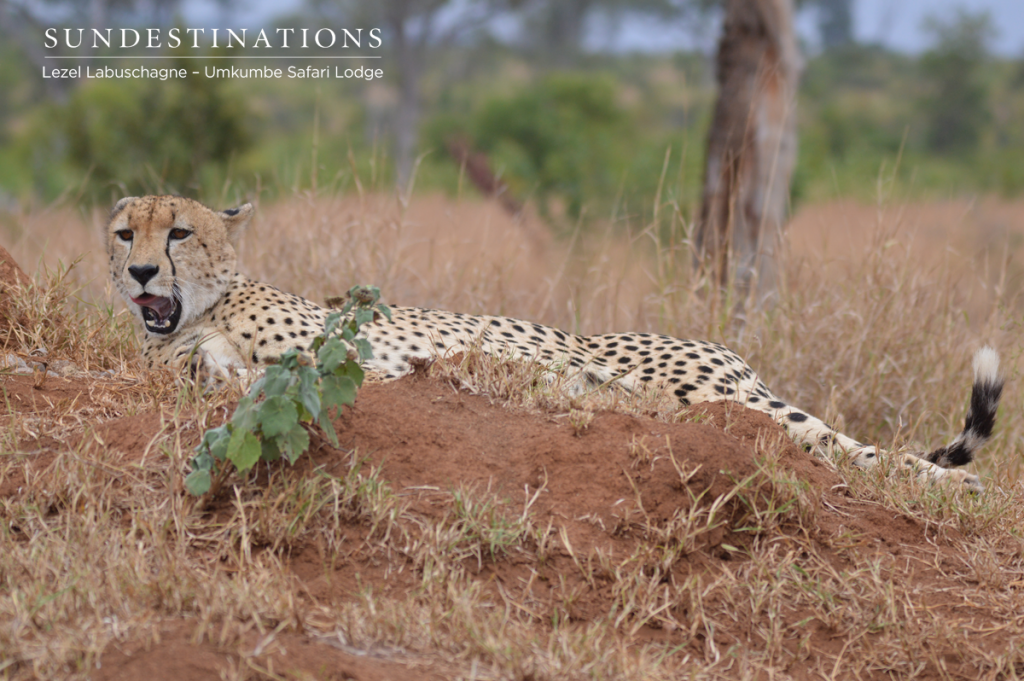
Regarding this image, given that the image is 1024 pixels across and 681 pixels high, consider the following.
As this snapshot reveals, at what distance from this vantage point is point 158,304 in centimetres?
322

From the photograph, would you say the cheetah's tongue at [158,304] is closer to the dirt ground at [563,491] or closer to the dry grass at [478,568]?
the dry grass at [478,568]

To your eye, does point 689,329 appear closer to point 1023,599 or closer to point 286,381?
point 1023,599

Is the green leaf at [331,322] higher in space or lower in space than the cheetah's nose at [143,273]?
higher

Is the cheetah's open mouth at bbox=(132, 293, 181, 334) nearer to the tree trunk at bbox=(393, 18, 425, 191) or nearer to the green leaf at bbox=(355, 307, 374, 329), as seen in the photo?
the green leaf at bbox=(355, 307, 374, 329)

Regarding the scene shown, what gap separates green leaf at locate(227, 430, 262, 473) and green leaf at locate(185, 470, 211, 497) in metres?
0.08

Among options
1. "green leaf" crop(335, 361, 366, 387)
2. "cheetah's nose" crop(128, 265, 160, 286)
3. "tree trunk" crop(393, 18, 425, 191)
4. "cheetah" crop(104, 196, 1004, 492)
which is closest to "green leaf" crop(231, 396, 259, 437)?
"green leaf" crop(335, 361, 366, 387)

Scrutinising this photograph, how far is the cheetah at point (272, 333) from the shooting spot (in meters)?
3.09

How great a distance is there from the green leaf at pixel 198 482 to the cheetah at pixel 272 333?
0.87 m

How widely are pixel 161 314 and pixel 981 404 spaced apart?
2.63 meters

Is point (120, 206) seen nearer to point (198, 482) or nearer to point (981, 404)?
point (198, 482)

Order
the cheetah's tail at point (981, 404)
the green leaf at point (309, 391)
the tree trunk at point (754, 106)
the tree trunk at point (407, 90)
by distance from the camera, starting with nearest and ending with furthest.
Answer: the green leaf at point (309, 391)
the cheetah's tail at point (981, 404)
the tree trunk at point (754, 106)
the tree trunk at point (407, 90)

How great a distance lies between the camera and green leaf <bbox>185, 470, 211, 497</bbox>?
6.82 ft

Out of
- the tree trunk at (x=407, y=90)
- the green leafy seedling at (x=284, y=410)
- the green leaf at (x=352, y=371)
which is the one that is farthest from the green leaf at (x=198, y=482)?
the tree trunk at (x=407, y=90)

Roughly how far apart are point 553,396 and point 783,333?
1706 mm
